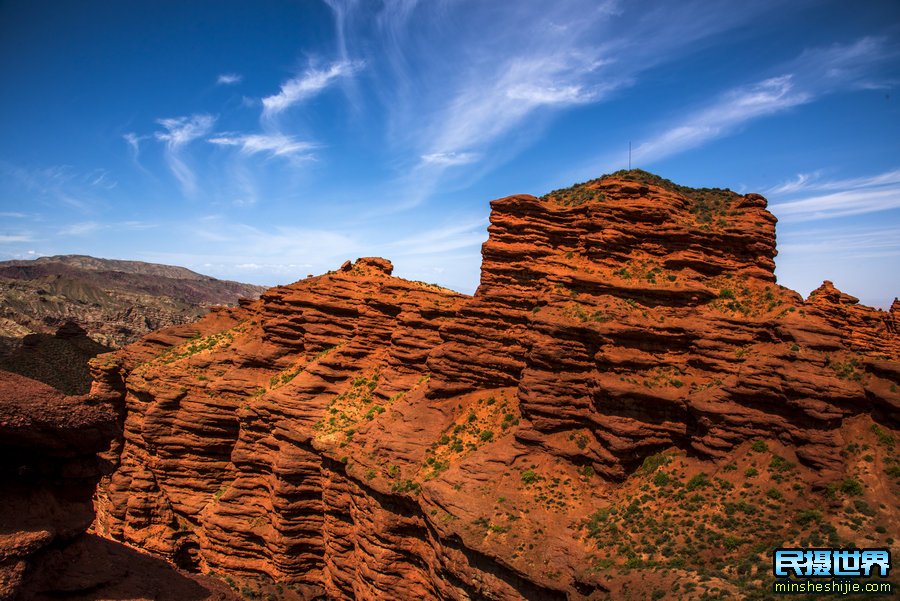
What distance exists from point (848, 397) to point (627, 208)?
53.3 feet

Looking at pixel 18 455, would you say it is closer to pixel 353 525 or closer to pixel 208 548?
pixel 353 525

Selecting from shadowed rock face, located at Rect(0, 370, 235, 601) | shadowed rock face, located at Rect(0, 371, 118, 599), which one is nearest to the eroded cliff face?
shadowed rock face, located at Rect(0, 370, 235, 601)

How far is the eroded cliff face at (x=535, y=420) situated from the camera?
22922 mm

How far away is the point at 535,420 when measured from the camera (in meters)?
29.3


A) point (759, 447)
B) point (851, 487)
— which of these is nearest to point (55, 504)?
point (759, 447)

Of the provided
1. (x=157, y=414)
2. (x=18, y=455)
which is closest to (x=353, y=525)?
(x=157, y=414)

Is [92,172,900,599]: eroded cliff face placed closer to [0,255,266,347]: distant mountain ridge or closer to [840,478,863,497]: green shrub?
[840,478,863,497]: green shrub

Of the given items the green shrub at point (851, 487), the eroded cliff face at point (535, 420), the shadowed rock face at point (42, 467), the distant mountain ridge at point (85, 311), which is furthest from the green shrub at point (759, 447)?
the distant mountain ridge at point (85, 311)

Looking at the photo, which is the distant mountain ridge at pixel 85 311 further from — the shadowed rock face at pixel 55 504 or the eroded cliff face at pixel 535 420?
the shadowed rock face at pixel 55 504

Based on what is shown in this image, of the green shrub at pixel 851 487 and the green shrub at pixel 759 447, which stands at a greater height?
the green shrub at pixel 759 447

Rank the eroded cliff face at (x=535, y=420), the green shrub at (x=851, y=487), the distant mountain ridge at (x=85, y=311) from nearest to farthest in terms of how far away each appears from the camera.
→ the green shrub at (x=851, y=487) → the eroded cliff face at (x=535, y=420) → the distant mountain ridge at (x=85, y=311)

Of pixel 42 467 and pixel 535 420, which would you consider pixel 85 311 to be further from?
pixel 42 467

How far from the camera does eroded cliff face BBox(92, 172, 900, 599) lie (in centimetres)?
2292

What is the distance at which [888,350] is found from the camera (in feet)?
145
